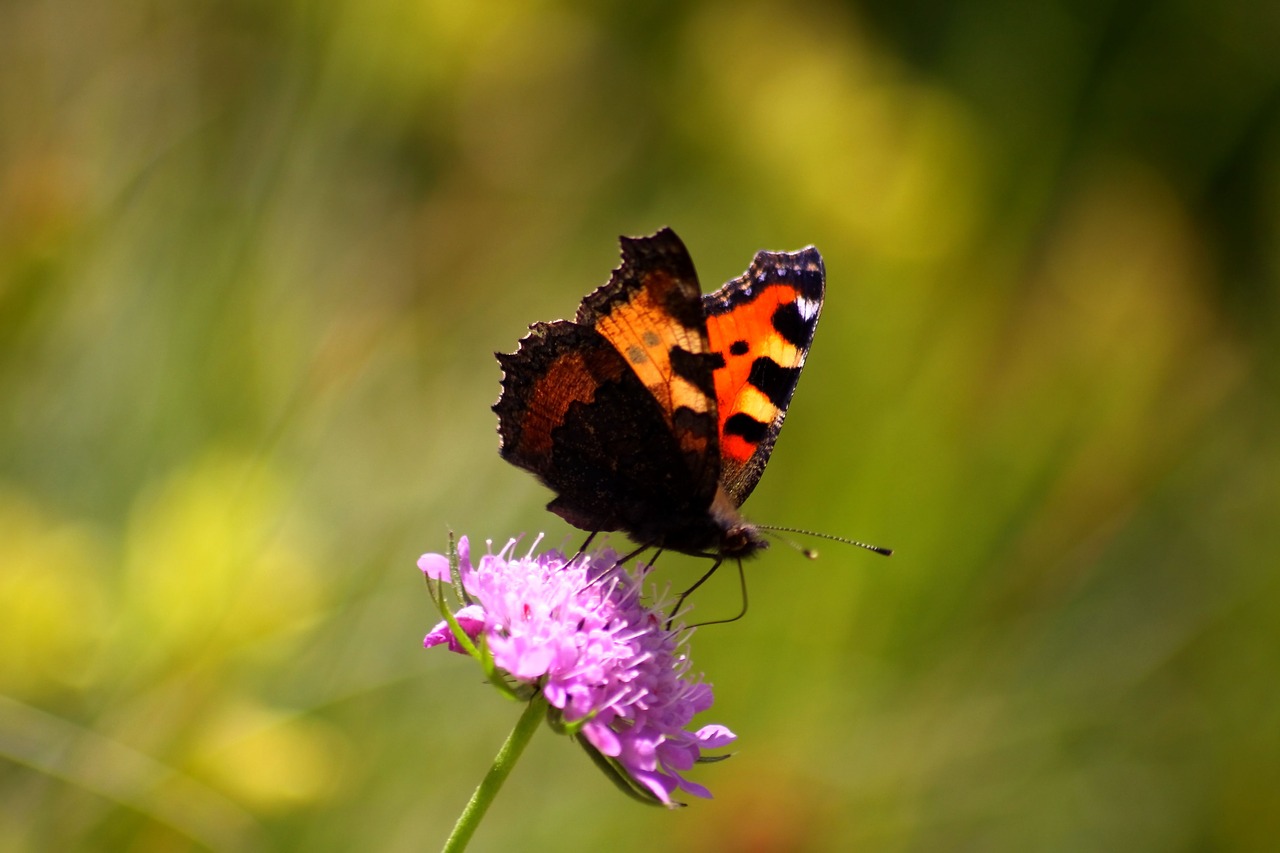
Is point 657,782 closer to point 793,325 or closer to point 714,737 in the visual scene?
point 714,737

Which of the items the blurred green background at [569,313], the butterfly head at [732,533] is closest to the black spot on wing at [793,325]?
the butterfly head at [732,533]

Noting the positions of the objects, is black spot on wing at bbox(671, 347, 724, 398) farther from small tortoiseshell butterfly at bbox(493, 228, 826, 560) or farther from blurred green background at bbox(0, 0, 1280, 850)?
blurred green background at bbox(0, 0, 1280, 850)

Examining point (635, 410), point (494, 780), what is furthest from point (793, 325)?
point (494, 780)

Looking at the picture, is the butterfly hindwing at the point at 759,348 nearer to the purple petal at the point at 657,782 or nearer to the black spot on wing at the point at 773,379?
the black spot on wing at the point at 773,379

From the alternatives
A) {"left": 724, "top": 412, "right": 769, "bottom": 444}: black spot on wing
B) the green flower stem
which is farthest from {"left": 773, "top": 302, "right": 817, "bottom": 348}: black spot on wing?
the green flower stem

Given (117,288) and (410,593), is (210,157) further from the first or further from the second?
(410,593)
